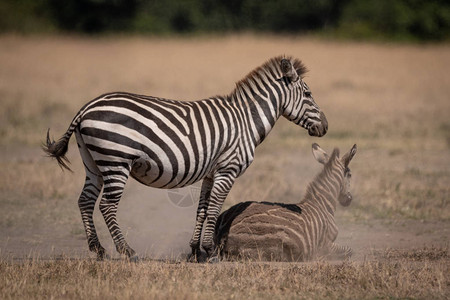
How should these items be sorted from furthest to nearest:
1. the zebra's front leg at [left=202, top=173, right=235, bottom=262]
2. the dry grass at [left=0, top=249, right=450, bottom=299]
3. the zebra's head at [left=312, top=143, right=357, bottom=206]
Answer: the zebra's head at [left=312, top=143, right=357, bottom=206] → the zebra's front leg at [left=202, top=173, right=235, bottom=262] → the dry grass at [left=0, top=249, right=450, bottom=299]

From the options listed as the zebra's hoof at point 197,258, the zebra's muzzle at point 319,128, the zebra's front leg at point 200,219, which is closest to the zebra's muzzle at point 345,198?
the zebra's muzzle at point 319,128

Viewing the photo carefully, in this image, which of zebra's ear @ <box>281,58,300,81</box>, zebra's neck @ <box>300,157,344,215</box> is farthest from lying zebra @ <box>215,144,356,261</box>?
zebra's ear @ <box>281,58,300,81</box>

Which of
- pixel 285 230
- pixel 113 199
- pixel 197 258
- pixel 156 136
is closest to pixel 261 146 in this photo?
pixel 197 258

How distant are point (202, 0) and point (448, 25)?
1314cm

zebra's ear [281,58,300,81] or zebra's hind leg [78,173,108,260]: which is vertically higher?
zebra's ear [281,58,300,81]

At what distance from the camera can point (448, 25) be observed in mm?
36875

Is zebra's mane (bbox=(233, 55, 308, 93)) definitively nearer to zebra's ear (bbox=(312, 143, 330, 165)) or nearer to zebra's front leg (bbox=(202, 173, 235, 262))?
zebra's ear (bbox=(312, 143, 330, 165))

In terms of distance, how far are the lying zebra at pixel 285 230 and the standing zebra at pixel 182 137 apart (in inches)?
9.2

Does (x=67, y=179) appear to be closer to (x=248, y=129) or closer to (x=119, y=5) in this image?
(x=248, y=129)

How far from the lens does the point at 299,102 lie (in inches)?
316

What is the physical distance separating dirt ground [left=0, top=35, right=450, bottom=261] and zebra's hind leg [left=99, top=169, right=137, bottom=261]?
1.57ft

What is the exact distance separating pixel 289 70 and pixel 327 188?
137 cm

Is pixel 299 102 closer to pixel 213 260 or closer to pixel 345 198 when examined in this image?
pixel 345 198

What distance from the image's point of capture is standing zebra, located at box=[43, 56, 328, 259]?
22.6 feet
